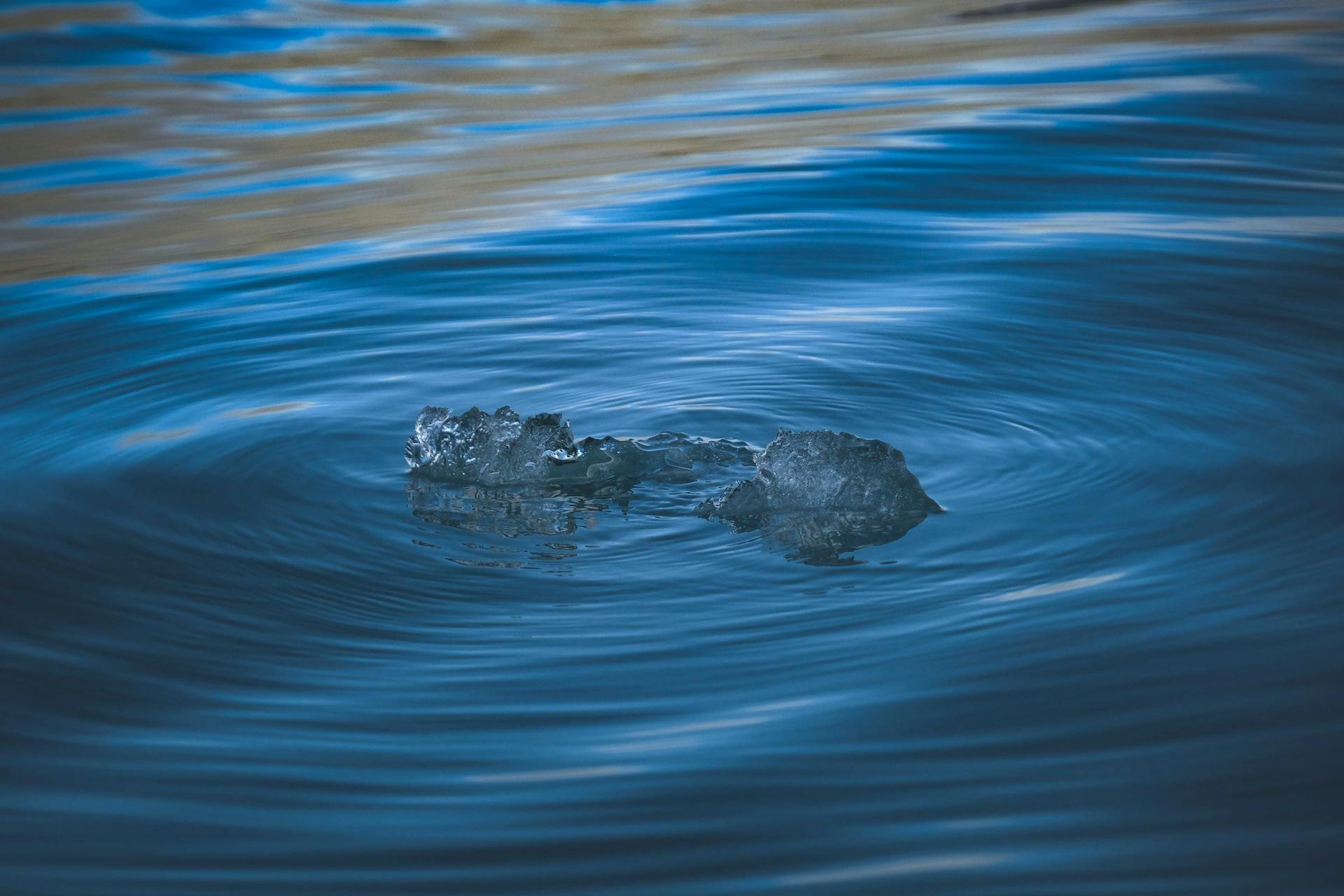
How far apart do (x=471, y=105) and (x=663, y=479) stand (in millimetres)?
7487

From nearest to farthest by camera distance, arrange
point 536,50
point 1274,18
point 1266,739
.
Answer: point 1266,739 → point 1274,18 → point 536,50

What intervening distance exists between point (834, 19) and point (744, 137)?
233 inches

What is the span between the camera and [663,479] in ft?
11.5

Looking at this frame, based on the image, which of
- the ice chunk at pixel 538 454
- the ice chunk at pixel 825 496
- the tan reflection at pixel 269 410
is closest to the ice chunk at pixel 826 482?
the ice chunk at pixel 825 496

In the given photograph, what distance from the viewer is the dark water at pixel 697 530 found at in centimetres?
208

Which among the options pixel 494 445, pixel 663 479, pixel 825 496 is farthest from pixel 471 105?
pixel 825 496

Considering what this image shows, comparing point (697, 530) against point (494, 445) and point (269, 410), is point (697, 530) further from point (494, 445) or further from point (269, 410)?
point (269, 410)

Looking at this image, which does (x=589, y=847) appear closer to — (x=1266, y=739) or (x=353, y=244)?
(x=1266, y=739)

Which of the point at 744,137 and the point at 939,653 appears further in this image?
the point at 744,137

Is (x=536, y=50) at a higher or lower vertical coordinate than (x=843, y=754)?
higher

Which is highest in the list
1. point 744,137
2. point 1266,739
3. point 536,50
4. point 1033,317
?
point 536,50

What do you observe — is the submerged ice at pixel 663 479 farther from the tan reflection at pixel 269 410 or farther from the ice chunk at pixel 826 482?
the tan reflection at pixel 269 410

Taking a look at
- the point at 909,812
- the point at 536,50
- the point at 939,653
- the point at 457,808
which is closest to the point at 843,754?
the point at 909,812

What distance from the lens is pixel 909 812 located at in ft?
6.80
